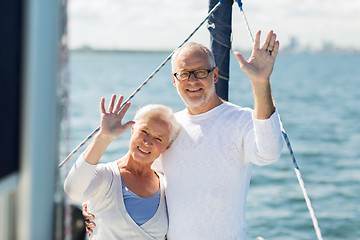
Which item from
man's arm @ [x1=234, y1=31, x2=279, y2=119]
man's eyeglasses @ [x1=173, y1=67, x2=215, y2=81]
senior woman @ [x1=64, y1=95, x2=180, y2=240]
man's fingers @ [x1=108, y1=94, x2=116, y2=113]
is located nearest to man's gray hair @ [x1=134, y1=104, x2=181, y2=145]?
senior woman @ [x1=64, y1=95, x2=180, y2=240]

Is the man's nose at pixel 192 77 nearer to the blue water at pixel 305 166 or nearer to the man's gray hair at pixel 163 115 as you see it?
the man's gray hair at pixel 163 115

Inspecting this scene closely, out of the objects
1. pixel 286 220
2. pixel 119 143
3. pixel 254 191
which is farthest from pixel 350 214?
pixel 119 143

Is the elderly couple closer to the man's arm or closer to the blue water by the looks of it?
the man's arm

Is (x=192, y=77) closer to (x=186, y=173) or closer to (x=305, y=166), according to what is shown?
(x=186, y=173)

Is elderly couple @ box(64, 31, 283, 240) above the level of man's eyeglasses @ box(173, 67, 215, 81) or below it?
below

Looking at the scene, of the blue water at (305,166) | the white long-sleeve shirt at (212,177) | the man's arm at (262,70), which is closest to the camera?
the man's arm at (262,70)

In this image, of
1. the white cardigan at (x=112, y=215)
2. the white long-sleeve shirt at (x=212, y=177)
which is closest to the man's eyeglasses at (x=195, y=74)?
the white long-sleeve shirt at (x=212, y=177)

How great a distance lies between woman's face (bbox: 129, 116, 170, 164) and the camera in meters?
2.11

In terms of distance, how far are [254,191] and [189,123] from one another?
584 centimetres

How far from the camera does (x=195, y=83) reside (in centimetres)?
210

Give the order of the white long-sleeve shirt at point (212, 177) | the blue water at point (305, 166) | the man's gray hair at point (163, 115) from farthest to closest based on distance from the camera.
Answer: the blue water at point (305, 166) < the man's gray hair at point (163, 115) < the white long-sleeve shirt at point (212, 177)

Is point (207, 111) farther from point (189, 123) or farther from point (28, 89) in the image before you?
point (28, 89)

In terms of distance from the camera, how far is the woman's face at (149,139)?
6.93 feet

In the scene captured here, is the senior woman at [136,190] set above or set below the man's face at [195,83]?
below
